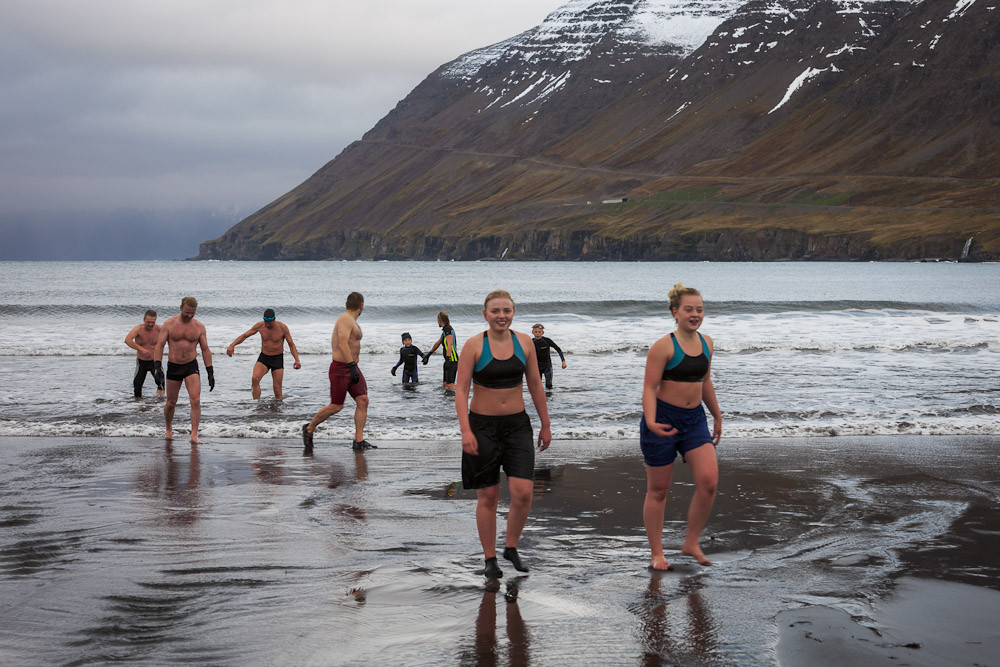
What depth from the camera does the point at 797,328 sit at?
34.8 meters

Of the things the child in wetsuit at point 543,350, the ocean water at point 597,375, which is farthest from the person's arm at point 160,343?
the child in wetsuit at point 543,350

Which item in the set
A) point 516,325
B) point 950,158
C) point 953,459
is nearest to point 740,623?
point 953,459

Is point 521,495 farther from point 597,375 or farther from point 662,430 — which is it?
point 597,375

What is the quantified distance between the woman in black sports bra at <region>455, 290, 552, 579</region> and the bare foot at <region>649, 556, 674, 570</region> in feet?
2.89

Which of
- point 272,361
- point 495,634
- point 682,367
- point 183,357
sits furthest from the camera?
point 272,361

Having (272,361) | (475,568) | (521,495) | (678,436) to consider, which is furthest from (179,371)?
(678,436)

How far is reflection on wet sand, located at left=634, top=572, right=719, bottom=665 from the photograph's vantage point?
4809 millimetres

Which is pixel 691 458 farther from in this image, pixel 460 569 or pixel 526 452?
pixel 460 569

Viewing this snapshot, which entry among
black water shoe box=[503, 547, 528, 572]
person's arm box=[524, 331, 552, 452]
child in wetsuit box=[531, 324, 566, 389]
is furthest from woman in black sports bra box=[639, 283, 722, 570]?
child in wetsuit box=[531, 324, 566, 389]

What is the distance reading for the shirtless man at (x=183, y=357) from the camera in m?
12.4

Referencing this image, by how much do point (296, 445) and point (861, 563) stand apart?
25.8 feet

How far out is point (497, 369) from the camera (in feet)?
20.6

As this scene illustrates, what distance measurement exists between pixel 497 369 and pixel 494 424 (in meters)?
0.38

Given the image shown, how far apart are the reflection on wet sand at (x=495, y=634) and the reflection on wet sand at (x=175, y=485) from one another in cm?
325
